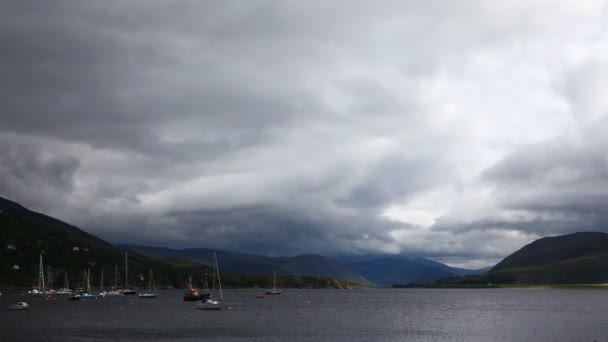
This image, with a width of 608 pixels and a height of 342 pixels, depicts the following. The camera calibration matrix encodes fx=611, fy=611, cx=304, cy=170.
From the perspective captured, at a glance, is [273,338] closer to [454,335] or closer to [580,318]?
[454,335]

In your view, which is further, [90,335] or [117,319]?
[117,319]

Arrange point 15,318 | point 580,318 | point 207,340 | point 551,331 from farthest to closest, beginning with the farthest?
1. point 580,318
2. point 15,318
3. point 551,331
4. point 207,340

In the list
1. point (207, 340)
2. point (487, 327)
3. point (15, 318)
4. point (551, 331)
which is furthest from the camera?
point (15, 318)

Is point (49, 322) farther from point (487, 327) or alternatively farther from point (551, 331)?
point (551, 331)

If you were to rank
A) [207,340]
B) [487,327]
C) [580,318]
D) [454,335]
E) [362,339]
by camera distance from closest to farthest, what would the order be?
[207,340] < [362,339] < [454,335] < [487,327] < [580,318]

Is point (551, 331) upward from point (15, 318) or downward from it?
downward

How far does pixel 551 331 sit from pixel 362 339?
49.8m

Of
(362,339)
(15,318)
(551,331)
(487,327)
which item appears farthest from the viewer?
(15,318)

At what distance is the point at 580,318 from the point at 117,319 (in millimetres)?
132524

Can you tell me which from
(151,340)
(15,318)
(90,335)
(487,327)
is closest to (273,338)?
(151,340)

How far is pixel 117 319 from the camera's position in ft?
541

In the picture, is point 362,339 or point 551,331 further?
point 551,331

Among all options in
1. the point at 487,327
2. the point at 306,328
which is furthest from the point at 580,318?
the point at 306,328

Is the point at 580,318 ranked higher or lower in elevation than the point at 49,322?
lower
